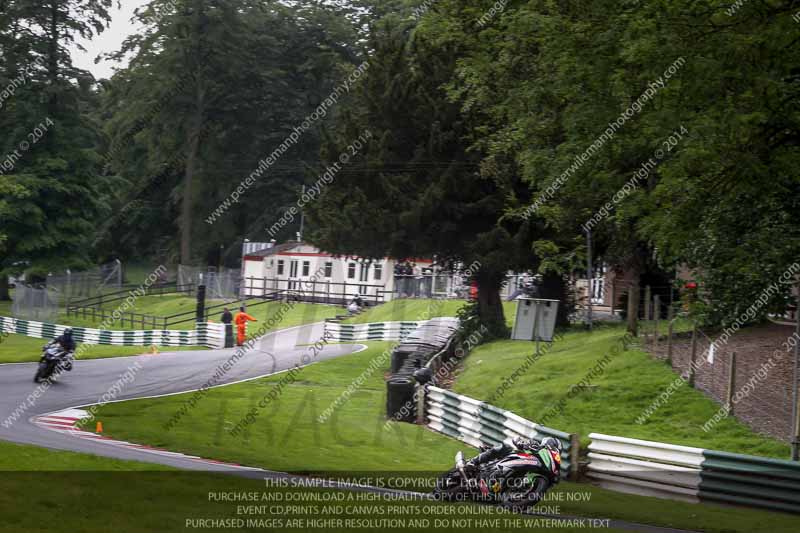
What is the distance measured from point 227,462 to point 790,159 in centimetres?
1020

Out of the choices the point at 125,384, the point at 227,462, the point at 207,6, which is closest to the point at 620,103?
the point at 227,462

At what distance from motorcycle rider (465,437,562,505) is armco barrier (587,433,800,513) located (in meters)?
3.01

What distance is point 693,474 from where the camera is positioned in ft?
48.7

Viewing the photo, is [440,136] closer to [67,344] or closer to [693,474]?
[67,344]


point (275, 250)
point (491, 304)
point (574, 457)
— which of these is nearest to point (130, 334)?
point (491, 304)

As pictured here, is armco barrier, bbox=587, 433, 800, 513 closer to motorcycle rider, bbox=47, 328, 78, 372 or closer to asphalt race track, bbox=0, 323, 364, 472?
asphalt race track, bbox=0, 323, 364, 472

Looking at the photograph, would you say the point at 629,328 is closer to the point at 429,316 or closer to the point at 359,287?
the point at 429,316

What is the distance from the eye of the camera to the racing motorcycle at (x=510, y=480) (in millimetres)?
12578

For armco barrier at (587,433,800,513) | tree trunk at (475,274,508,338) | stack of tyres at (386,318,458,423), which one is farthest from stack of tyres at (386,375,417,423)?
A: tree trunk at (475,274,508,338)

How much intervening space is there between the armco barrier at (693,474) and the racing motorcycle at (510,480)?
3.09 metres

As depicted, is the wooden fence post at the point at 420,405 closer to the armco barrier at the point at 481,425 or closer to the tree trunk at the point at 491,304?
the armco barrier at the point at 481,425

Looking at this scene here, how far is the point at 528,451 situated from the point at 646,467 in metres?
3.48

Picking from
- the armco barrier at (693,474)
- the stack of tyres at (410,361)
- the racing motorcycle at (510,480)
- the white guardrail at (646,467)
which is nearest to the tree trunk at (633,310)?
the stack of tyres at (410,361)

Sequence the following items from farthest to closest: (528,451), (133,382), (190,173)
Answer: (190,173)
(133,382)
(528,451)
